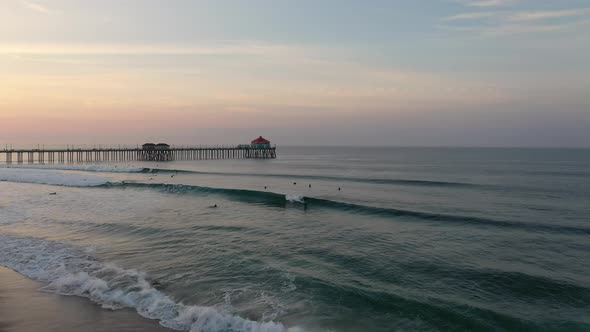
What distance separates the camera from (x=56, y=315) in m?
8.68

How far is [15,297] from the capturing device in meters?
9.66

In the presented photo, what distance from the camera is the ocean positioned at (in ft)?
A: 29.7

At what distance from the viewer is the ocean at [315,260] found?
9047 mm

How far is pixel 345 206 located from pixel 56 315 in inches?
728

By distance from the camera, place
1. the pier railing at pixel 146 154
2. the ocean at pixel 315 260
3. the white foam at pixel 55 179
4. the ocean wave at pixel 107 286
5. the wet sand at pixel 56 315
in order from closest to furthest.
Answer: the wet sand at pixel 56 315
the ocean wave at pixel 107 286
the ocean at pixel 315 260
the white foam at pixel 55 179
the pier railing at pixel 146 154

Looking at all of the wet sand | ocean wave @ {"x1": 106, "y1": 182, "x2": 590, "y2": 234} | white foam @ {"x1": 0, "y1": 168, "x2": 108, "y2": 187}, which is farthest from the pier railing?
the wet sand

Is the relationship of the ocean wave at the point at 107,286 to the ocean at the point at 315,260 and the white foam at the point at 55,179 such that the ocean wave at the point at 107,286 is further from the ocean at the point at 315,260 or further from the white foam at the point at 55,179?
the white foam at the point at 55,179

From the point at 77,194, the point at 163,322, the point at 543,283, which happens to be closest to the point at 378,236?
the point at 543,283

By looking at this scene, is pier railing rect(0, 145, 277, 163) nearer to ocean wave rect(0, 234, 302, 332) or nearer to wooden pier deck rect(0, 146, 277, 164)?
wooden pier deck rect(0, 146, 277, 164)

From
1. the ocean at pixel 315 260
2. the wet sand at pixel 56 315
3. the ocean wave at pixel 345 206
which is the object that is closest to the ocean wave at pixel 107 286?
the ocean at pixel 315 260

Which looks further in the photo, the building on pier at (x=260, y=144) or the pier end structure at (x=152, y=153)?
the building on pier at (x=260, y=144)

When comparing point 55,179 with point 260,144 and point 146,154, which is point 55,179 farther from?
point 260,144

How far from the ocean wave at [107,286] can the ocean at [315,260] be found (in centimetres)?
4

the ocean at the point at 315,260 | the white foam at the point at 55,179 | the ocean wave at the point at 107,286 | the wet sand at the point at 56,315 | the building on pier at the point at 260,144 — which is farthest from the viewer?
the building on pier at the point at 260,144
